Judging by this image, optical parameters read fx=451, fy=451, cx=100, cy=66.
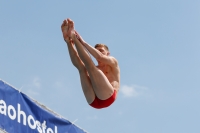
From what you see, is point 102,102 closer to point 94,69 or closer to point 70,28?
point 94,69

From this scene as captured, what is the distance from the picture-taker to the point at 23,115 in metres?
10.1

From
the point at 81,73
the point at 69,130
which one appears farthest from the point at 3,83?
the point at 81,73

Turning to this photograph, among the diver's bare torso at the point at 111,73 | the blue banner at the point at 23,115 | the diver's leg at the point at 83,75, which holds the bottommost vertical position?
the diver's leg at the point at 83,75

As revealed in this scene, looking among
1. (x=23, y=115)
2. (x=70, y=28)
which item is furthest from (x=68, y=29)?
(x=23, y=115)

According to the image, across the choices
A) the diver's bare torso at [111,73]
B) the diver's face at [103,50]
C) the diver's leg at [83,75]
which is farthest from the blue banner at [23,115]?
the diver's face at [103,50]

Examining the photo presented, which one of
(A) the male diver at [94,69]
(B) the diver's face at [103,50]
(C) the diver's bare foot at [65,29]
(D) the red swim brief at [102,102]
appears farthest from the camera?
(B) the diver's face at [103,50]

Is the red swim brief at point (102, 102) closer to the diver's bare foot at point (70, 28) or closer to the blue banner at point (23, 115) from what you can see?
the diver's bare foot at point (70, 28)

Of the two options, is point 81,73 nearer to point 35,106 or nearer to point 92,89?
→ point 92,89

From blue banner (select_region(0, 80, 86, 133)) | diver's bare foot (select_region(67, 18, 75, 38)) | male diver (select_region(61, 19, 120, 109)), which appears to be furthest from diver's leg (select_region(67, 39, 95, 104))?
blue banner (select_region(0, 80, 86, 133))

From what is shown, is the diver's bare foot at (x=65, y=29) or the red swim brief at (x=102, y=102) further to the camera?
the red swim brief at (x=102, y=102)

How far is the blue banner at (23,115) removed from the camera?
9.68 meters

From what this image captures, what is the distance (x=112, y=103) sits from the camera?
6.60 metres

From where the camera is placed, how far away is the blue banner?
9.68 meters

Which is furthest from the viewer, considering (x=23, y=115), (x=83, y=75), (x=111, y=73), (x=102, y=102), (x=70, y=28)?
(x=23, y=115)
